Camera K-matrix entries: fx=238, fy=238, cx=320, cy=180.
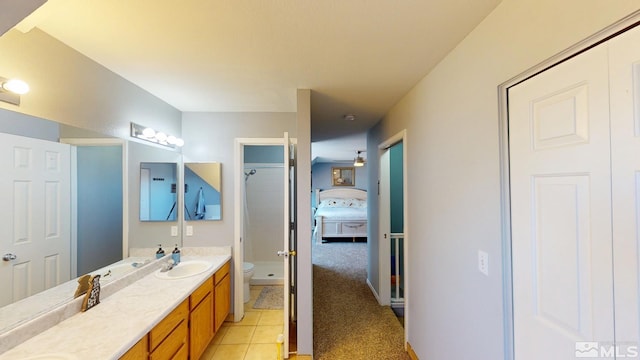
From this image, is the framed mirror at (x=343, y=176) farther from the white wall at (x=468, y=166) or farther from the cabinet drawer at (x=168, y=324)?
the cabinet drawer at (x=168, y=324)

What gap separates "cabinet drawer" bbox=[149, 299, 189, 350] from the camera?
4.50 ft

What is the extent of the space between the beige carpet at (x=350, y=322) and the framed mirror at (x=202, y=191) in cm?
170

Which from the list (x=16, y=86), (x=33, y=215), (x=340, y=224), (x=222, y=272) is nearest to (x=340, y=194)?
(x=340, y=224)

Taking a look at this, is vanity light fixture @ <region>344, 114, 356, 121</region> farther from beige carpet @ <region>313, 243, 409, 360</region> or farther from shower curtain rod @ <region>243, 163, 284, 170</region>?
beige carpet @ <region>313, 243, 409, 360</region>

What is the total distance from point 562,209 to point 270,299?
3207 mm

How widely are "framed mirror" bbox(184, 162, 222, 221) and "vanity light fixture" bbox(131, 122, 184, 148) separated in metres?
0.27

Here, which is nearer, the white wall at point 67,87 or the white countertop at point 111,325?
the white countertop at point 111,325

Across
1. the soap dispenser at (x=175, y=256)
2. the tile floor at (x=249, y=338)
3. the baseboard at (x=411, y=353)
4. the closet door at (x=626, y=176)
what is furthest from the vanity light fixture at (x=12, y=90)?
the baseboard at (x=411, y=353)

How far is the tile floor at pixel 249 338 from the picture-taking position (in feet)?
7.13

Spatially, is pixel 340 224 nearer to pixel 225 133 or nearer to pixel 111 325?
pixel 225 133

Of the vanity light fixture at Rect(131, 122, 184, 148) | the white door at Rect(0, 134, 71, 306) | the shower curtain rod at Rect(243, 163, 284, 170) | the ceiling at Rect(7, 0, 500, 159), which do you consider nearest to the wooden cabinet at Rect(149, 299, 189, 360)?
the white door at Rect(0, 134, 71, 306)

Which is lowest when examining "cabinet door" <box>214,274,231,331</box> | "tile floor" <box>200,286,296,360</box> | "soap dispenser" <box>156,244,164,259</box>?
"tile floor" <box>200,286,296,360</box>

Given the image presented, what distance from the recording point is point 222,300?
7.95 ft

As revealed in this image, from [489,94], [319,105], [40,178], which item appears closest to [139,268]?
[40,178]
